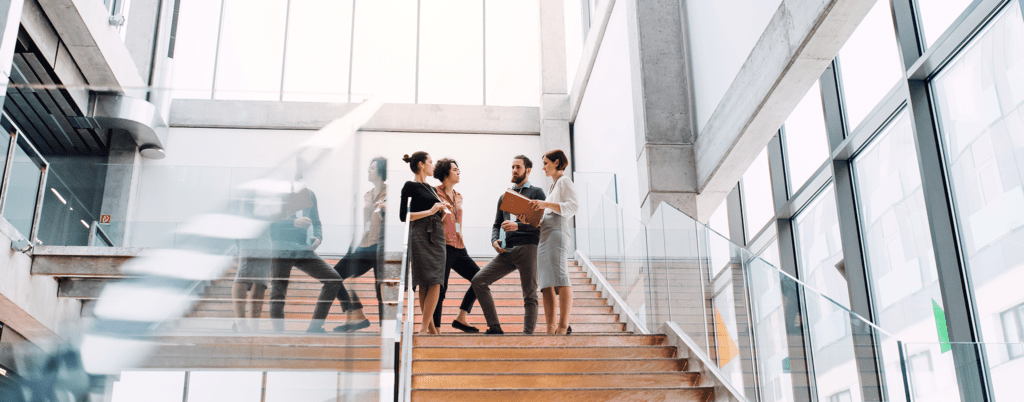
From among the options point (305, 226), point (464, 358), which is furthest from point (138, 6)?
point (464, 358)

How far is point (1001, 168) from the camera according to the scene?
6.00 metres

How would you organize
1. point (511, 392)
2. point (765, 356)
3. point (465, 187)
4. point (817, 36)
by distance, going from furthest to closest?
point (465, 187)
point (817, 36)
point (511, 392)
point (765, 356)

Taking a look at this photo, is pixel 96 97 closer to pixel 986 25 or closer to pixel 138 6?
pixel 138 6

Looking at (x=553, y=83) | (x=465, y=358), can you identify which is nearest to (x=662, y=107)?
(x=465, y=358)

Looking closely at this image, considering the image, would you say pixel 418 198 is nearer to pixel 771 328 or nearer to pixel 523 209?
pixel 523 209

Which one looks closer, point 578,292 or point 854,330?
point 854,330

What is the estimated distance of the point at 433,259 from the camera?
614cm

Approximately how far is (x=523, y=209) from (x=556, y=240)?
36 centimetres

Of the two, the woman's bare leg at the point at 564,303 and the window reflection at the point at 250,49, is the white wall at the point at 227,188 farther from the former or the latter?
the window reflection at the point at 250,49

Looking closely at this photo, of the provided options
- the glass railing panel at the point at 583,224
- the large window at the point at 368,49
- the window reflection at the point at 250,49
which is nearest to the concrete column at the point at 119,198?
the glass railing panel at the point at 583,224

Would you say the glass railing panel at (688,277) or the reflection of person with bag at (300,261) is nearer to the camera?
the glass railing panel at (688,277)

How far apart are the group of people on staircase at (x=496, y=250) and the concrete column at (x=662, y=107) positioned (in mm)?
3058

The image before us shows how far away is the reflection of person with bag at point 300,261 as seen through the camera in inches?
235

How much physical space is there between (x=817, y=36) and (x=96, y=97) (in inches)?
464
